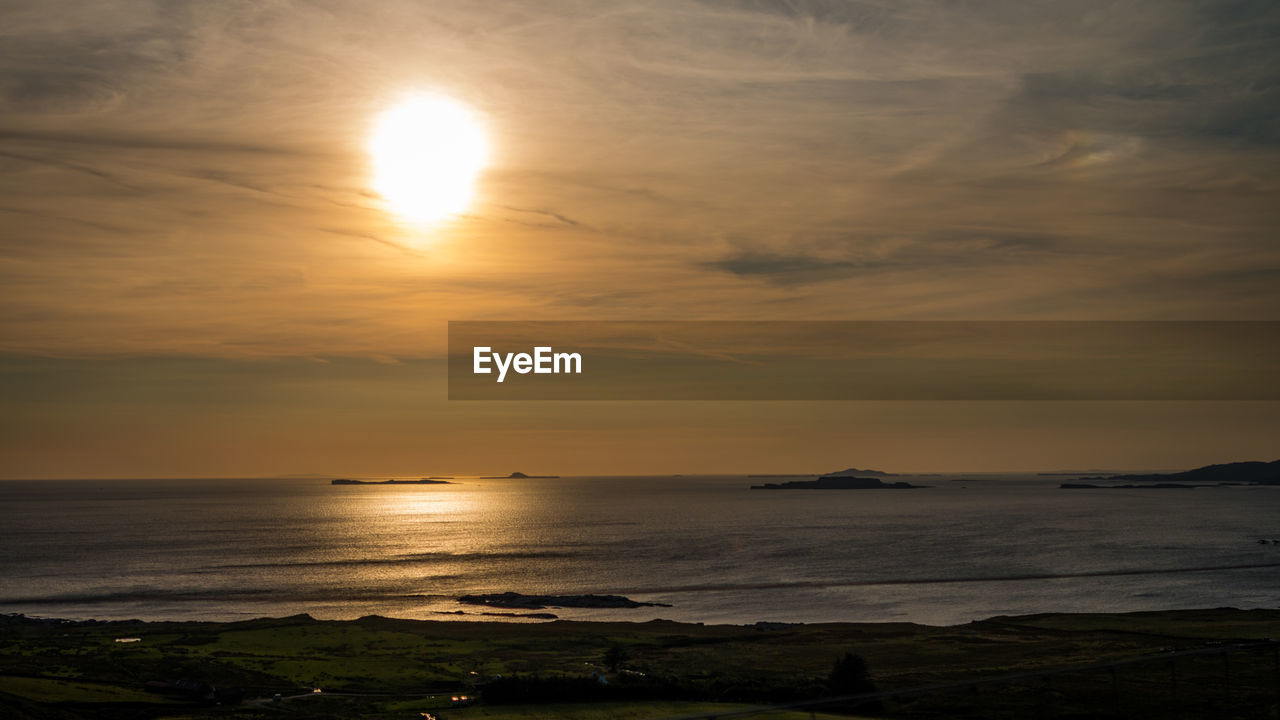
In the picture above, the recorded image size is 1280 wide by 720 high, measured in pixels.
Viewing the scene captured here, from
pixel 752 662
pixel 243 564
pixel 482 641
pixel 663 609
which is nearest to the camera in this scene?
pixel 752 662

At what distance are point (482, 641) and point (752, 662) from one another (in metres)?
19.9

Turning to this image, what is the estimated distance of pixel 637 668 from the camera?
56.8 meters

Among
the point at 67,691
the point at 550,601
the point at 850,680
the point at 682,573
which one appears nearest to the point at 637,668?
the point at 850,680

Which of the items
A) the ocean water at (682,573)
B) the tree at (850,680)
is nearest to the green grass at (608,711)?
the tree at (850,680)

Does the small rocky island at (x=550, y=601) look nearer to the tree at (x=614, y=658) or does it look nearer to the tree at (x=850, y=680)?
the tree at (x=614, y=658)

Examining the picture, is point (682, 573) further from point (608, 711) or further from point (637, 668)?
point (608, 711)

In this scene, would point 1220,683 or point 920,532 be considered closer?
point 1220,683

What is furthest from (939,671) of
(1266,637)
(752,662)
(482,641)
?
(482,641)

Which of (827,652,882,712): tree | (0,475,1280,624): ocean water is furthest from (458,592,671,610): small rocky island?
(827,652,882,712): tree

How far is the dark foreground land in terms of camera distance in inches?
1610

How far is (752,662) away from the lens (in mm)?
60219

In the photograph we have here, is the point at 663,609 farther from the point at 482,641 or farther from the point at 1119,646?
the point at 1119,646

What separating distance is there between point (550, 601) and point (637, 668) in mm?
45662

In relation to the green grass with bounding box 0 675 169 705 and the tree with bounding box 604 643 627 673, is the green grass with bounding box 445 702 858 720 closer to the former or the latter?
the green grass with bounding box 0 675 169 705
